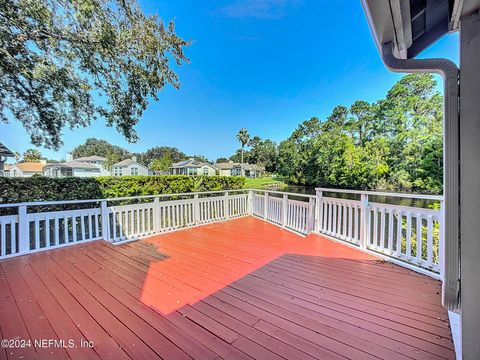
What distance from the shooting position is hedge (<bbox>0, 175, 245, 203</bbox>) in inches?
230

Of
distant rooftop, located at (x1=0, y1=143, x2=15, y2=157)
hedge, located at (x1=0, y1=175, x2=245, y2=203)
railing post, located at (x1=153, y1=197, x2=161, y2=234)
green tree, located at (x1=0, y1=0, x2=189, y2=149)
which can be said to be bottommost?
railing post, located at (x1=153, y1=197, x2=161, y2=234)

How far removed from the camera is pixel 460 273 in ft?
3.78

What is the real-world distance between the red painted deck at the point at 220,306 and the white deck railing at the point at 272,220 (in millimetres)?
343

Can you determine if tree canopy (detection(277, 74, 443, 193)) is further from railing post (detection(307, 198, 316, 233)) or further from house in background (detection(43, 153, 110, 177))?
house in background (detection(43, 153, 110, 177))

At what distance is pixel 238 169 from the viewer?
4209cm

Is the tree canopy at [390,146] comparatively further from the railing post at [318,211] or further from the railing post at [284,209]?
the railing post at [318,211]

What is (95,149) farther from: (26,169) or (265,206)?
(265,206)

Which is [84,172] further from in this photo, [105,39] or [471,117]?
[471,117]

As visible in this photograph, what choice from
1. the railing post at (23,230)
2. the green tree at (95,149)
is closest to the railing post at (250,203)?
the railing post at (23,230)

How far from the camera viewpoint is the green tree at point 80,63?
14.7 feet

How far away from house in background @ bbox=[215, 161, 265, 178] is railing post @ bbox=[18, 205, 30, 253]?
35.9m

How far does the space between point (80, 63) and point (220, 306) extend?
638 centimetres

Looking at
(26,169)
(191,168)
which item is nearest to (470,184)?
(191,168)

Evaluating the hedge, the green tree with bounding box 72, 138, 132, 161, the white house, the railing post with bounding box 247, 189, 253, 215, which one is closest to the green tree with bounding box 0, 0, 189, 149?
the hedge
